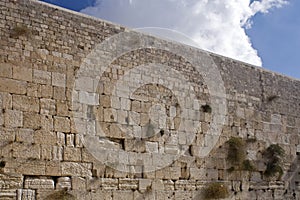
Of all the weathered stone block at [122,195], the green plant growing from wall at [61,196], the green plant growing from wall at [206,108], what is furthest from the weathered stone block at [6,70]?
the green plant growing from wall at [206,108]

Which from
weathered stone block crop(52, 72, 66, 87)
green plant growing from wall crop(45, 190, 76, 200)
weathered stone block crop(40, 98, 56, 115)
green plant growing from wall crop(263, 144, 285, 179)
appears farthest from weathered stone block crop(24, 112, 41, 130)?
green plant growing from wall crop(263, 144, 285, 179)

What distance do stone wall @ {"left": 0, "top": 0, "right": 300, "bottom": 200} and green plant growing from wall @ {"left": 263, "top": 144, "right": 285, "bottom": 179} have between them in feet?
0.10

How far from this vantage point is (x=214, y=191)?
11977 mm

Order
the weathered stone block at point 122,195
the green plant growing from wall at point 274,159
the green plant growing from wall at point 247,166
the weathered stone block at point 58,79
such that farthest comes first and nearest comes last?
the green plant growing from wall at point 274,159
the green plant growing from wall at point 247,166
the weathered stone block at point 122,195
the weathered stone block at point 58,79

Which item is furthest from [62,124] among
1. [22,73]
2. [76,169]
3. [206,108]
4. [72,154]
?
[206,108]

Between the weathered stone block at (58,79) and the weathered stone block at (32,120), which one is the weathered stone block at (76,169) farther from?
the weathered stone block at (58,79)

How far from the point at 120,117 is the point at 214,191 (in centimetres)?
302

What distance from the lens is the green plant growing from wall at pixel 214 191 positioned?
11923mm

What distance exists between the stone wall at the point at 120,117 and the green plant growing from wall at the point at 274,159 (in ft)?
0.10

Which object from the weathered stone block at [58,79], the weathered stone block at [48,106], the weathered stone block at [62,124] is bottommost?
the weathered stone block at [62,124]

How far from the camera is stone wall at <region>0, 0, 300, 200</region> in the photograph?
9445 millimetres

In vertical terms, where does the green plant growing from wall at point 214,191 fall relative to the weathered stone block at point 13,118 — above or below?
below

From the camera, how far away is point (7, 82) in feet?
30.6

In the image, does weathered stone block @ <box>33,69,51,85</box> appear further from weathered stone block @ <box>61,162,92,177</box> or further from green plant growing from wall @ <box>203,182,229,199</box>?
green plant growing from wall @ <box>203,182,229,199</box>
